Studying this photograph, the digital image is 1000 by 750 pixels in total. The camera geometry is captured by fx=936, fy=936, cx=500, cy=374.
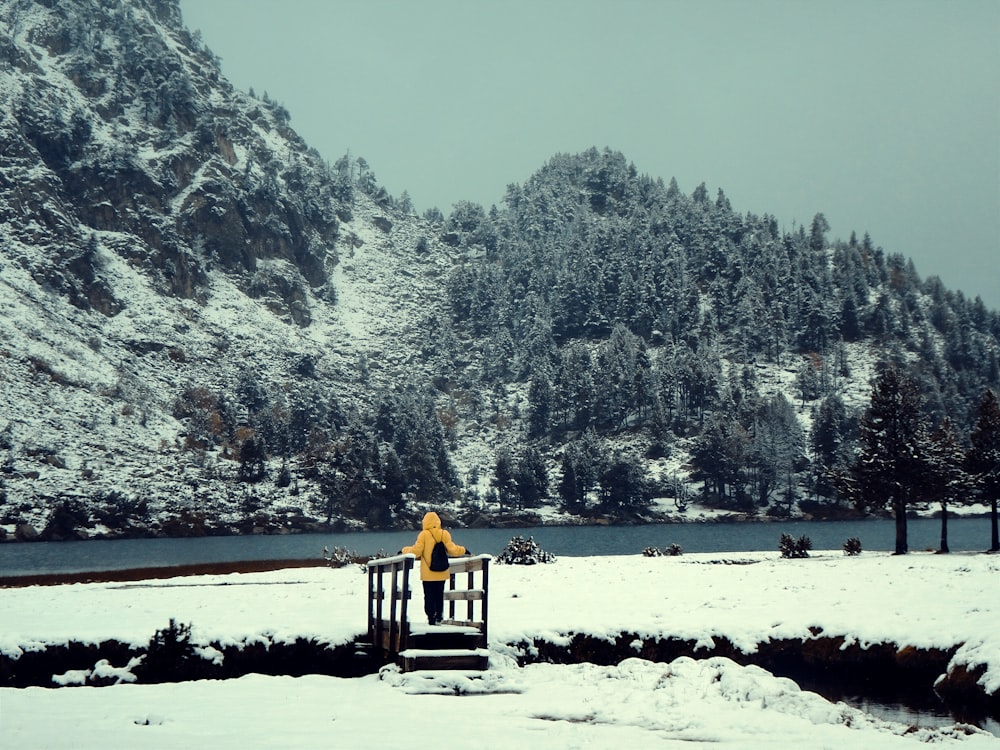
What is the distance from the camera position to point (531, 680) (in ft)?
58.6

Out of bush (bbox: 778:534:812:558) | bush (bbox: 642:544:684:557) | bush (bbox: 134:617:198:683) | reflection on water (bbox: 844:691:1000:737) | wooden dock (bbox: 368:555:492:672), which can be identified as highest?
wooden dock (bbox: 368:555:492:672)

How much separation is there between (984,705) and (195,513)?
13528 centimetres

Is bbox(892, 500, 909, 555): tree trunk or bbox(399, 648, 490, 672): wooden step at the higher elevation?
bbox(399, 648, 490, 672): wooden step

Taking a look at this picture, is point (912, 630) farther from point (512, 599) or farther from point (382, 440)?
→ point (382, 440)

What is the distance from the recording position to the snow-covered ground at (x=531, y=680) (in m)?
13.0

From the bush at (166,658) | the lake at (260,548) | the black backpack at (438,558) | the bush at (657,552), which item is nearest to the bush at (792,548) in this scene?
the bush at (657,552)

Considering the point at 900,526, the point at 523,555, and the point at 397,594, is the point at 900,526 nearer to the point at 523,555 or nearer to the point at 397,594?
the point at 523,555

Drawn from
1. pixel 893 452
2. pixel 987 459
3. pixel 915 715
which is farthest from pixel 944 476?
pixel 915 715

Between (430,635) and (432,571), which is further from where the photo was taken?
(432,571)

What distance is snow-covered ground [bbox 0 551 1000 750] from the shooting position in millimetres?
12953

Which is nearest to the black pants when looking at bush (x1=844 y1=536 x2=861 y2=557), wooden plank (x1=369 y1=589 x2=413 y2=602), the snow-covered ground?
wooden plank (x1=369 y1=589 x2=413 y2=602)

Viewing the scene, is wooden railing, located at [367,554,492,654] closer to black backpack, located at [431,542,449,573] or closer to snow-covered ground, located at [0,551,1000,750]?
black backpack, located at [431,542,449,573]

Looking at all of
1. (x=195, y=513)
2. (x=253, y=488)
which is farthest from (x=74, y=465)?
(x=253, y=488)

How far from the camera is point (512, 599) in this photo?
89.2 ft
